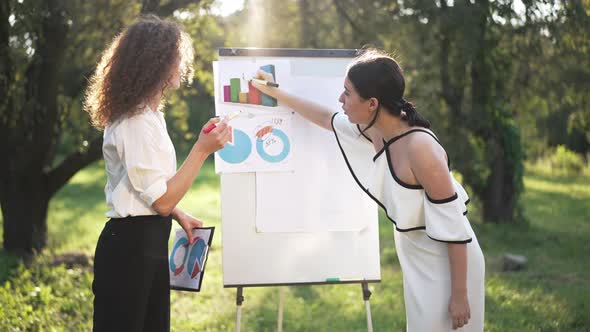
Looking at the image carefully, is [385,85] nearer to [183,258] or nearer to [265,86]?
[265,86]

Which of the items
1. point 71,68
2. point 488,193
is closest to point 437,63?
point 488,193

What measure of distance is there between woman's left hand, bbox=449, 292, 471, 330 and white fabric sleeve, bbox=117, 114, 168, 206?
1.13 metres

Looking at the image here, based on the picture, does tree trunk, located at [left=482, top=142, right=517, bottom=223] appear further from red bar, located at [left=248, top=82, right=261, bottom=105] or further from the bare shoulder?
the bare shoulder

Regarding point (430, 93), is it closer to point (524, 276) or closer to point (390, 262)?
point (390, 262)

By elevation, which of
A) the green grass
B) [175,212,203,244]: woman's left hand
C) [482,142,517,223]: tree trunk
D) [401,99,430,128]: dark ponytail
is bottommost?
the green grass

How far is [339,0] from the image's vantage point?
6586 mm

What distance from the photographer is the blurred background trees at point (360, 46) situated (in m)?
4.86

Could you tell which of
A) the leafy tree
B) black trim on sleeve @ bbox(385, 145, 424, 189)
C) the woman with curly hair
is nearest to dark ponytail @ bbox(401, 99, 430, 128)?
black trim on sleeve @ bbox(385, 145, 424, 189)

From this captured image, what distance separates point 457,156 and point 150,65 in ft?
16.8

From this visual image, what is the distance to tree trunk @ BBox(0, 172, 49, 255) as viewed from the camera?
234 inches

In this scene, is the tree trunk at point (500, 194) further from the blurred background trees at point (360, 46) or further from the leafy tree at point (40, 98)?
the leafy tree at point (40, 98)

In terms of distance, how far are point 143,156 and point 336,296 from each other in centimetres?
342

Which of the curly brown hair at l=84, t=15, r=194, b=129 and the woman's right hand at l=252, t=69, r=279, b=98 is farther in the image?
the woman's right hand at l=252, t=69, r=279, b=98

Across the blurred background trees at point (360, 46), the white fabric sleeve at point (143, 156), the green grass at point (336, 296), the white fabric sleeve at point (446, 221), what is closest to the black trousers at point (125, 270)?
the white fabric sleeve at point (143, 156)
